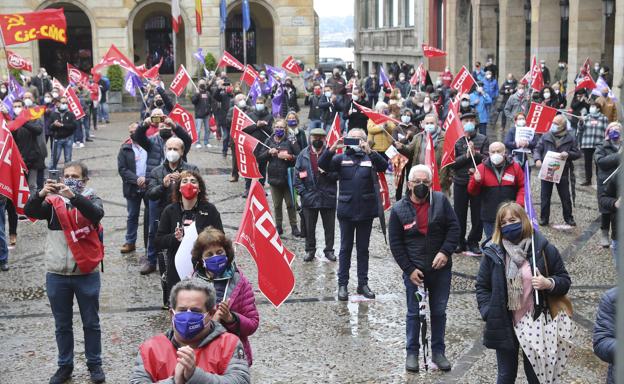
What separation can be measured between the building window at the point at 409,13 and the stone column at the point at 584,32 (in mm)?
16230

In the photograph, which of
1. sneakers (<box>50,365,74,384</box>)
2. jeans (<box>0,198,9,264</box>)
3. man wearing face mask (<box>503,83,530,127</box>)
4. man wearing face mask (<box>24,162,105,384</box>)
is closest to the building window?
man wearing face mask (<box>503,83,530,127</box>)

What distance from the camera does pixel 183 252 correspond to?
678cm

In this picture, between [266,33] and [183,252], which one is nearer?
[183,252]

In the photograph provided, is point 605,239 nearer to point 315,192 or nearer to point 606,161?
point 606,161

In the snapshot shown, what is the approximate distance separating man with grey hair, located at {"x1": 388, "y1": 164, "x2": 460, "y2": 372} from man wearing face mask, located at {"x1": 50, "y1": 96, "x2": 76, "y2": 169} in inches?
459

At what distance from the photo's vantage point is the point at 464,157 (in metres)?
11.5

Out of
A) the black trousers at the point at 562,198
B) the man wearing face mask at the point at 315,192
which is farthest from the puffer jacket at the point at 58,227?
the black trousers at the point at 562,198

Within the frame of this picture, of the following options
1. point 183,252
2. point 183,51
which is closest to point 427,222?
point 183,252

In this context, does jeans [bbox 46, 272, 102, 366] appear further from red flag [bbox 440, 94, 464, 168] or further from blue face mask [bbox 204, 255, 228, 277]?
red flag [bbox 440, 94, 464, 168]

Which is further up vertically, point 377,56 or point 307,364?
point 377,56

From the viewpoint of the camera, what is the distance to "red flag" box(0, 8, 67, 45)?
19.7 m

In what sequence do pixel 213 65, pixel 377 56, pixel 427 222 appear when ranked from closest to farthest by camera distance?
pixel 427 222, pixel 213 65, pixel 377 56

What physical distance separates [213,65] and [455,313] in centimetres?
2972

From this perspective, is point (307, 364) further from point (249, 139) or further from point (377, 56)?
point (377, 56)
